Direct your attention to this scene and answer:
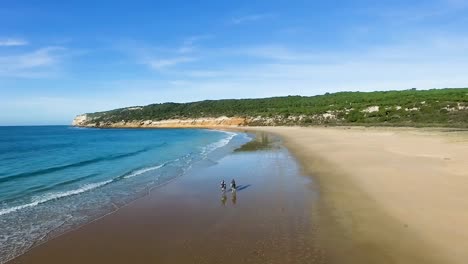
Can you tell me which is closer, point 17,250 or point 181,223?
point 17,250

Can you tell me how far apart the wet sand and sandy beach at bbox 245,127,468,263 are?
948mm

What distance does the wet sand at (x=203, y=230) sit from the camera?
10625mm

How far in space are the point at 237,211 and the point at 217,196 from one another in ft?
10.3

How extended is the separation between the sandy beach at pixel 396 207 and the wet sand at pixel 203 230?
3.11 feet

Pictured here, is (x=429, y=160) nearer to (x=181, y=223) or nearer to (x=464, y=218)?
(x=464, y=218)

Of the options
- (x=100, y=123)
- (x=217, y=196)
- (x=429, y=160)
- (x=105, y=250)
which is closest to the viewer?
(x=105, y=250)

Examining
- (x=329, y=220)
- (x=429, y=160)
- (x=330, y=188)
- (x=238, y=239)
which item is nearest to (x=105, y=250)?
(x=238, y=239)

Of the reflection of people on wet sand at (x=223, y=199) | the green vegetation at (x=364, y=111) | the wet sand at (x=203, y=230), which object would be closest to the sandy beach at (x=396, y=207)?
the wet sand at (x=203, y=230)

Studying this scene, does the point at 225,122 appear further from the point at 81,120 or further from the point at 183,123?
the point at 81,120

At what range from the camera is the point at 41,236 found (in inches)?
508

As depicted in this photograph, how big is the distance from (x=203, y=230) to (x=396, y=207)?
298 inches

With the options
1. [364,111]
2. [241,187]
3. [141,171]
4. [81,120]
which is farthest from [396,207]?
[81,120]

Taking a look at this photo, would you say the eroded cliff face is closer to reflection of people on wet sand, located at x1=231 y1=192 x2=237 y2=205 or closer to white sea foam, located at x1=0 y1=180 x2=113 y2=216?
white sea foam, located at x1=0 y1=180 x2=113 y2=216

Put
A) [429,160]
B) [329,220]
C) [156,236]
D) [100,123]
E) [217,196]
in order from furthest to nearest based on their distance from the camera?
[100,123], [429,160], [217,196], [329,220], [156,236]
